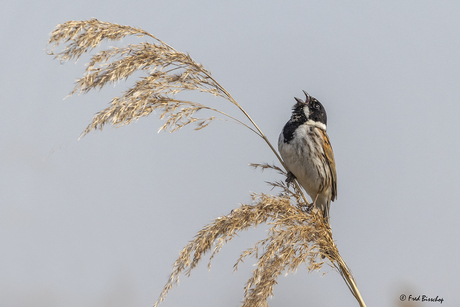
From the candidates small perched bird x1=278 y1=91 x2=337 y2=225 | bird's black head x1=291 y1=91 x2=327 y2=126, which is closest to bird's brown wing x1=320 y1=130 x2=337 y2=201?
small perched bird x1=278 y1=91 x2=337 y2=225

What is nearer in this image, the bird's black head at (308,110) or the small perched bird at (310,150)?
the small perched bird at (310,150)

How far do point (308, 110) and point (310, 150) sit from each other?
1.45 feet

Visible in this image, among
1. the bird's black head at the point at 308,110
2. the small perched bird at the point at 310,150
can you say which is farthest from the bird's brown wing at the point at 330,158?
the bird's black head at the point at 308,110

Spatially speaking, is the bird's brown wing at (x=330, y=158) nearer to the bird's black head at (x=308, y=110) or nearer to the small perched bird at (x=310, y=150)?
the small perched bird at (x=310, y=150)

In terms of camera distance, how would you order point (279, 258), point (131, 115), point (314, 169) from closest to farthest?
1. point (279, 258)
2. point (131, 115)
3. point (314, 169)

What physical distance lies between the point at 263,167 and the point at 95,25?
4.04ft

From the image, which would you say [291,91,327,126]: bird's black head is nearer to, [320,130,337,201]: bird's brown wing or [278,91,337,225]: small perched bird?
[278,91,337,225]: small perched bird

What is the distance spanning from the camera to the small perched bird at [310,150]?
3.54m

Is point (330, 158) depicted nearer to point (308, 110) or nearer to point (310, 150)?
point (310, 150)

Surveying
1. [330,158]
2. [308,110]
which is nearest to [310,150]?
[330,158]

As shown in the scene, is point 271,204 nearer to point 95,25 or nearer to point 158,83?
point 158,83

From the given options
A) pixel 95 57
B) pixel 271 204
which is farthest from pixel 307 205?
pixel 95 57

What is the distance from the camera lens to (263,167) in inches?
100

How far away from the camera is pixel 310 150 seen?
11.7 feet
